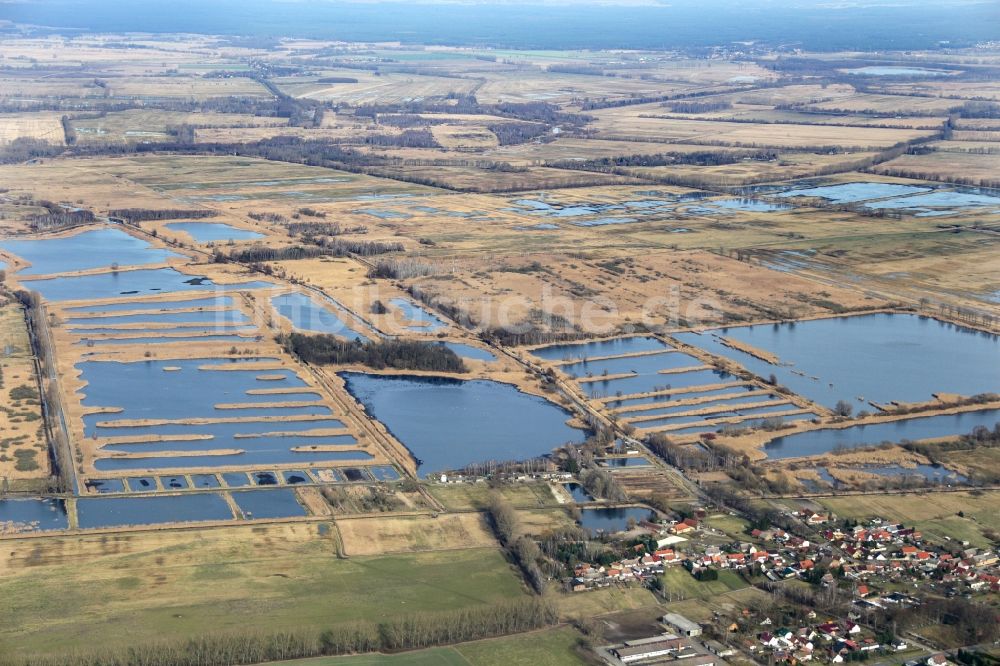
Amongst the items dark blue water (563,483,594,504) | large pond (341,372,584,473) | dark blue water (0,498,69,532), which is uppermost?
dark blue water (0,498,69,532)

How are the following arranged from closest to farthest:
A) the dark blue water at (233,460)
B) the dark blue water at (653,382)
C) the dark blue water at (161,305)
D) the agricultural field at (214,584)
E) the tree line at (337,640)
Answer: the tree line at (337,640) < the agricultural field at (214,584) < the dark blue water at (233,460) < the dark blue water at (653,382) < the dark blue water at (161,305)

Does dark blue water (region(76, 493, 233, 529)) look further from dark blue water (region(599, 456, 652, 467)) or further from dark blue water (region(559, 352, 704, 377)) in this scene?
dark blue water (region(559, 352, 704, 377))

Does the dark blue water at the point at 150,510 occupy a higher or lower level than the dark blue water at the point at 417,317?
lower

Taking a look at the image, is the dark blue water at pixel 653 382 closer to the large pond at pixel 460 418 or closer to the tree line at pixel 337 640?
the large pond at pixel 460 418

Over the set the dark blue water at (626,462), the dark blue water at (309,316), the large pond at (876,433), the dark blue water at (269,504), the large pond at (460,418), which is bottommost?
the large pond at (876,433)

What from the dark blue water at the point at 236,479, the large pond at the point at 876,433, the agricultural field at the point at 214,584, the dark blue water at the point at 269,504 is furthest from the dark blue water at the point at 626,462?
the dark blue water at the point at 236,479

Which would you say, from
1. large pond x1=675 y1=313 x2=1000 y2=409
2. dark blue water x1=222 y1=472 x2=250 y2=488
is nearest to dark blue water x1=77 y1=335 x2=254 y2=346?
Result: dark blue water x1=222 y1=472 x2=250 y2=488

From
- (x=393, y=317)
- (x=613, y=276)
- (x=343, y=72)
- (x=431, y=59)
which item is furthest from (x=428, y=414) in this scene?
(x=431, y=59)
